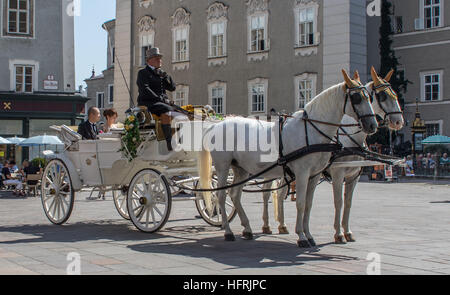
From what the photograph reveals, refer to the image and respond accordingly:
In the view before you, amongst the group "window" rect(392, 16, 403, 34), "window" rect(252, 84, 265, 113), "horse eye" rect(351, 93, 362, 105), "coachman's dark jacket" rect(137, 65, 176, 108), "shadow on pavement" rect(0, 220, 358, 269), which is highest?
"window" rect(392, 16, 403, 34)

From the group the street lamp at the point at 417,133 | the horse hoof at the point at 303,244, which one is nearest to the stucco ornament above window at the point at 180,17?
the street lamp at the point at 417,133

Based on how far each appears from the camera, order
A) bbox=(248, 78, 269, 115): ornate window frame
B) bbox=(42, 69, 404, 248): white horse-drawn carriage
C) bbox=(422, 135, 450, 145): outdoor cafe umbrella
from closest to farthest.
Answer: bbox=(42, 69, 404, 248): white horse-drawn carriage < bbox=(248, 78, 269, 115): ornate window frame < bbox=(422, 135, 450, 145): outdoor cafe umbrella

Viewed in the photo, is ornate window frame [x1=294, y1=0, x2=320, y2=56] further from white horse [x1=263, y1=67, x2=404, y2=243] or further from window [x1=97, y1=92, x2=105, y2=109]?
window [x1=97, y1=92, x2=105, y2=109]

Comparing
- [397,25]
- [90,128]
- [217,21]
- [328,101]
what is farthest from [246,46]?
[328,101]

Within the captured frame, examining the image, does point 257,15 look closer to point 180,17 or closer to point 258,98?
point 258,98

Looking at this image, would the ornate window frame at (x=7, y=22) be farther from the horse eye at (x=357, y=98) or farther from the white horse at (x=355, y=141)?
the horse eye at (x=357, y=98)

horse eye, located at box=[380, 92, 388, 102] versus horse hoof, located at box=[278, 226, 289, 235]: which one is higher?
horse eye, located at box=[380, 92, 388, 102]

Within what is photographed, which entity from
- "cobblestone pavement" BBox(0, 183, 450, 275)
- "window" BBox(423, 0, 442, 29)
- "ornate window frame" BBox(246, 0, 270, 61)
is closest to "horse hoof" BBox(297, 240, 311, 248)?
"cobblestone pavement" BBox(0, 183, 450, 275)

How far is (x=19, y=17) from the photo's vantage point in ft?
104

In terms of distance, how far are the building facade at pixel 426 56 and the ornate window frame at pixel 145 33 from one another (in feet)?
50.5

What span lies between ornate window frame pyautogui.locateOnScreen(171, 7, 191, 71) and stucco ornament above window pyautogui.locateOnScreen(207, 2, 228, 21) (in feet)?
5.26

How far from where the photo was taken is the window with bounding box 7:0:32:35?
103 ft

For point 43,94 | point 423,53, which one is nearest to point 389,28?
point 423,53
